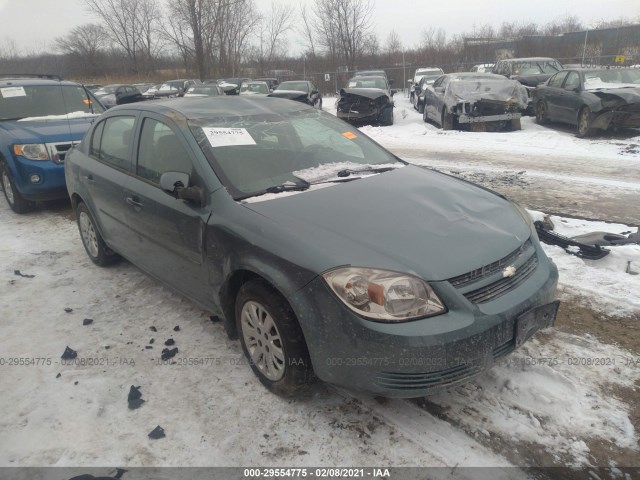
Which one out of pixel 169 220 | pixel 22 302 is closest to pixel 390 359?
pixel 169 220

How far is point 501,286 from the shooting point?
2.47 meters

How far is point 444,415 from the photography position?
103 inches

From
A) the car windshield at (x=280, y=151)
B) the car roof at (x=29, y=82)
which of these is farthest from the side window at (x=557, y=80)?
the car roof at (x=29, y=82)

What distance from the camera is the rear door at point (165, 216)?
309 cm

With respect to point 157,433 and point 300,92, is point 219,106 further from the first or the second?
point 300,92

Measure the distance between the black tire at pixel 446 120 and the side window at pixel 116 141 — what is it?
33.7ft

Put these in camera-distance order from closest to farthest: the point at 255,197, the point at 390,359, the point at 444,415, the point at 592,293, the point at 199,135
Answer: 1. the point at 390,359
2. the point at 444,415
3. the point at 255,197
4. the point at 199,135
5. the point at 592,293

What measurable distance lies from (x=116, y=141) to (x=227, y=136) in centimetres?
143

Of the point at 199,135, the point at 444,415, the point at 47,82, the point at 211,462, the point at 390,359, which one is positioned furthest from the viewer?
the point at 47,82

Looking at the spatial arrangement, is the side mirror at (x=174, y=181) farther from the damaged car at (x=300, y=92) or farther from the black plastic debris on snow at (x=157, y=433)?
the damaged car at (x=300, y=92)

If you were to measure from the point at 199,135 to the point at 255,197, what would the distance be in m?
0.70

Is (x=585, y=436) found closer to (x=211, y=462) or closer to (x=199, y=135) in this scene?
(x=211, y=462)

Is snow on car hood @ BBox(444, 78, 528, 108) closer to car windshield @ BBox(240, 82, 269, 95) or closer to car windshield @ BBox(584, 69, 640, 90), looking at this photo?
car windshield @ BBox(584, 69, 640, 90)

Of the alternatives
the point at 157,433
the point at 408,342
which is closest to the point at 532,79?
the point at 408,342
